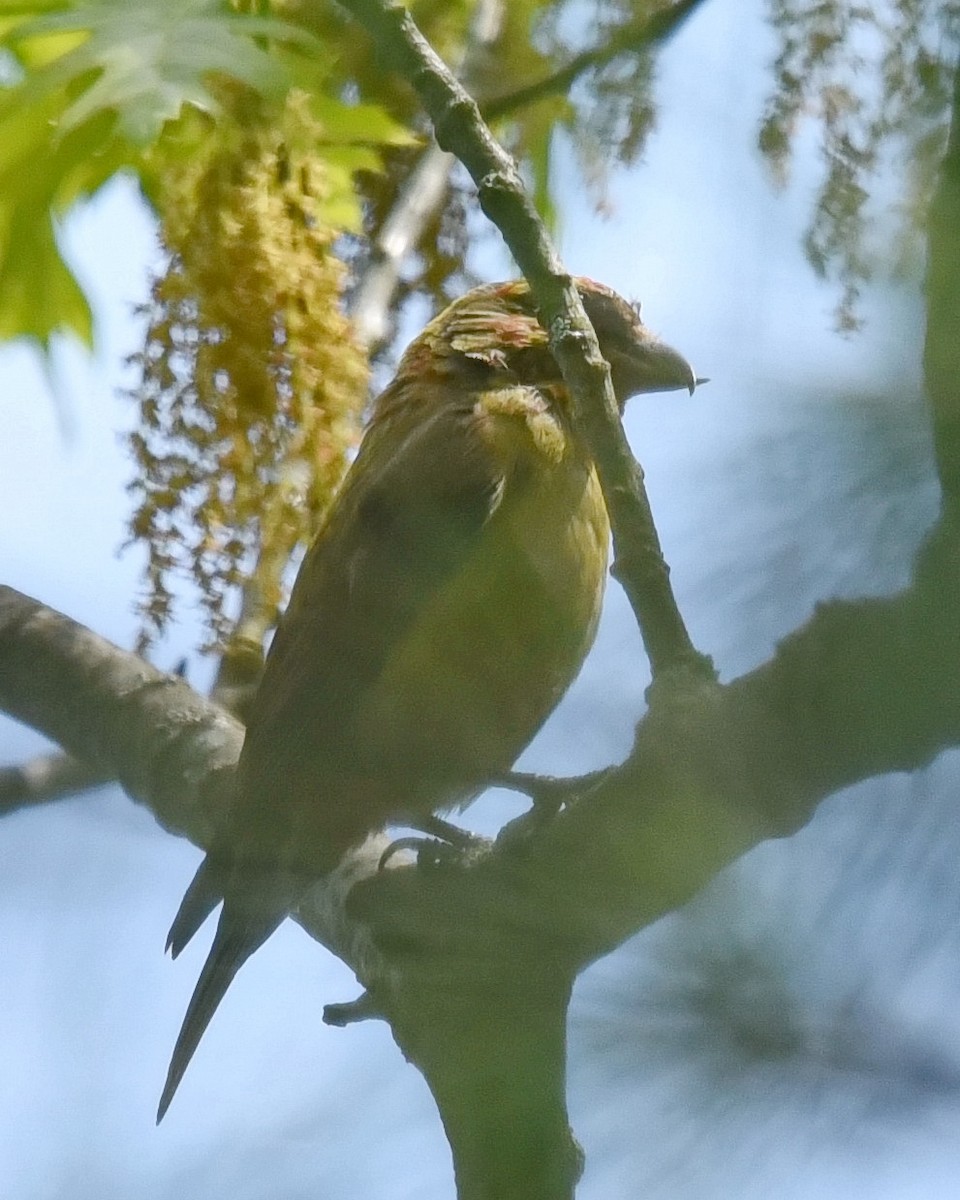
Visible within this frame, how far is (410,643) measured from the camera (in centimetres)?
295

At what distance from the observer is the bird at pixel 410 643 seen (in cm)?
285

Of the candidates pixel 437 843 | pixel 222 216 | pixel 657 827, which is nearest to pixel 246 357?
pixel 222 216

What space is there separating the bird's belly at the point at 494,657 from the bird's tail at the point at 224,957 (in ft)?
1.22

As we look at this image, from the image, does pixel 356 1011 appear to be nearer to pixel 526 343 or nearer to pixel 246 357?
pixel 246 357

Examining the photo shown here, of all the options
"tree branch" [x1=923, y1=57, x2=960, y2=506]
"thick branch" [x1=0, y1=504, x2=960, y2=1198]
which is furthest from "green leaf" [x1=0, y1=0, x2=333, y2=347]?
"tree branch" [x1=923, y1=57, x2=960, y2=506]

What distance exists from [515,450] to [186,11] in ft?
3.75

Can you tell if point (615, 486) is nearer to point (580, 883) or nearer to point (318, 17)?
point (580, 883)

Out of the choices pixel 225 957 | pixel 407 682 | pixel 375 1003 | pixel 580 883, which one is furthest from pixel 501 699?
pixel 580 883

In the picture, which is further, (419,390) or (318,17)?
(419,390)

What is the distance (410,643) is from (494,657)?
518 millimetres

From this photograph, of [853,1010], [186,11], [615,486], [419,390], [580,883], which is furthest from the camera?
[419,390]

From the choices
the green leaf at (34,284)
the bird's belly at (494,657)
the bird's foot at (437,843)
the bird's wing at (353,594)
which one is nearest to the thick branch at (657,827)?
the bird's foot at (437,843)

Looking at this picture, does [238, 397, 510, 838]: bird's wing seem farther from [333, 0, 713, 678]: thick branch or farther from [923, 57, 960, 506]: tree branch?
[923, 57, 960, 506]: tree branch

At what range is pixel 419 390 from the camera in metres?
3.62
